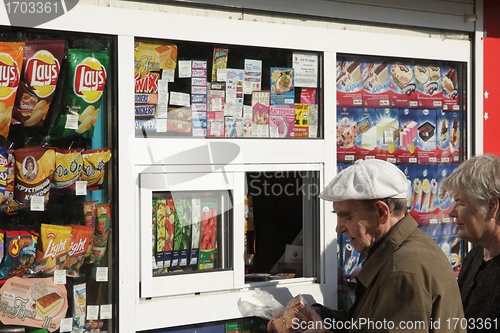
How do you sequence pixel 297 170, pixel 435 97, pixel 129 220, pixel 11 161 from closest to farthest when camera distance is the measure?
pixel 11 161 < pixel 129 220 < pixel 297 170 < pixel 435 97

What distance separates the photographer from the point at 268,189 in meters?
4.38

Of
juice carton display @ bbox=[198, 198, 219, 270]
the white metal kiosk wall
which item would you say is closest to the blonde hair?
the white metal kiosk wall

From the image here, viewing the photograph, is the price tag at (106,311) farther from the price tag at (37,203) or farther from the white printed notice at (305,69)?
the white printed notice at (305,69)

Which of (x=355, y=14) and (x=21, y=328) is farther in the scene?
(x=355, y=14)

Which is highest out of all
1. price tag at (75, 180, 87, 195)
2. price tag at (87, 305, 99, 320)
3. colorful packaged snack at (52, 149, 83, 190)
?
colorful packaged snack at (52, 149, 83, 190)

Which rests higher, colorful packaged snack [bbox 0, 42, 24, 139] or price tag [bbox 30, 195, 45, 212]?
colorful packaged snack [bbox 0, 42, 24, 139]

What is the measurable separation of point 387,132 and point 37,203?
2.34 metres

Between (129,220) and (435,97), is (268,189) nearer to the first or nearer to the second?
(129,220)

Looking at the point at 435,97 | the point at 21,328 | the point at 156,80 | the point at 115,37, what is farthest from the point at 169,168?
the point at 435,97

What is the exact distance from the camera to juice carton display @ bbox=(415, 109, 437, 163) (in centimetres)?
495

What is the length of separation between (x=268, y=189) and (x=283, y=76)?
0.68 meters

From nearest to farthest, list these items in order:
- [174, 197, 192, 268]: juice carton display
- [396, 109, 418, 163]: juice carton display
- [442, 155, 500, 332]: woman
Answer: [442, 155, 500, 332]: woman, [174, 197, 192, 268]: juice carton display, [396, 109, 418, 163]: juice carton display

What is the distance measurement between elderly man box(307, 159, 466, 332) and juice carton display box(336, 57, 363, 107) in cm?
147

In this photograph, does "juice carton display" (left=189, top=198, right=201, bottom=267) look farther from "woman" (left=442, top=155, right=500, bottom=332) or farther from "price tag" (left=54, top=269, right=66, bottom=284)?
"woman" (left=442, top=155, right=500, bottom=332)
